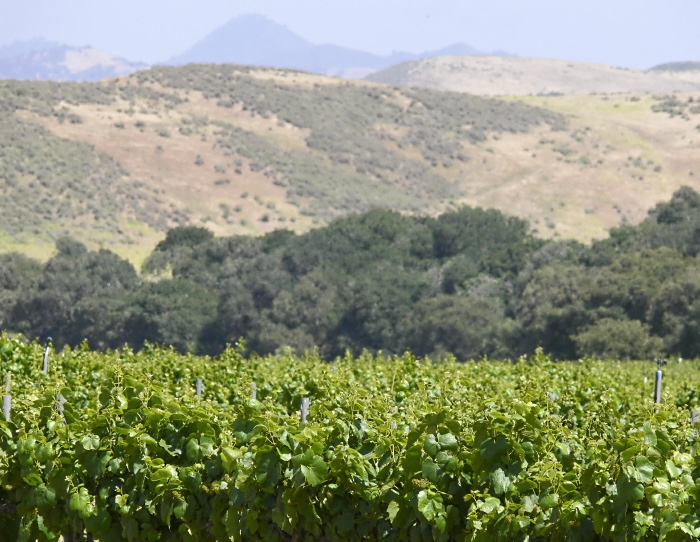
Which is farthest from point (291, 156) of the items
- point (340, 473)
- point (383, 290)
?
point (340, 473)

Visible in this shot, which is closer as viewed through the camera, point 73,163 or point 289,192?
point 73,163

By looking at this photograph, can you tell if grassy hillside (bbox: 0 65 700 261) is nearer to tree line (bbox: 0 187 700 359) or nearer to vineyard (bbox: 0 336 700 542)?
tree line (bbox: 0 187 700 359)

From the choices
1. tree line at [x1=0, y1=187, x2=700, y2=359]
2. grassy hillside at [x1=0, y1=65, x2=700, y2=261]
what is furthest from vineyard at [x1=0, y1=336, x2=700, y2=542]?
grassy hillside at [x1=0, y1=65, x2=700, y2=261]

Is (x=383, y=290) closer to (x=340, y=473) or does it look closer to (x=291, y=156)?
(x=291, y=156)

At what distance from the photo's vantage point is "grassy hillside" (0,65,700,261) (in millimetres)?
68000

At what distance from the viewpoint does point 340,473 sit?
705cm

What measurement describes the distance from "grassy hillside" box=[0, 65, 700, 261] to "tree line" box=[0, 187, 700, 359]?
263 inches

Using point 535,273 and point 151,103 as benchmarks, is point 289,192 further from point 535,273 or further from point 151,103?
point 535,273

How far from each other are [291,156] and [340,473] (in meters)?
75.7

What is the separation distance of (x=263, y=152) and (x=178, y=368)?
65528 millimetres

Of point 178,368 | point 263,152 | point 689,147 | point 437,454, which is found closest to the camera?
point 437,454

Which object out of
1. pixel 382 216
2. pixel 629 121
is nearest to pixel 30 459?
pixel 382 216

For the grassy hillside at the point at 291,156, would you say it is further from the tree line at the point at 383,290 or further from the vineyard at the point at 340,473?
the vineyard at the point at 340,473

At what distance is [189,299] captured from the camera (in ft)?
171
